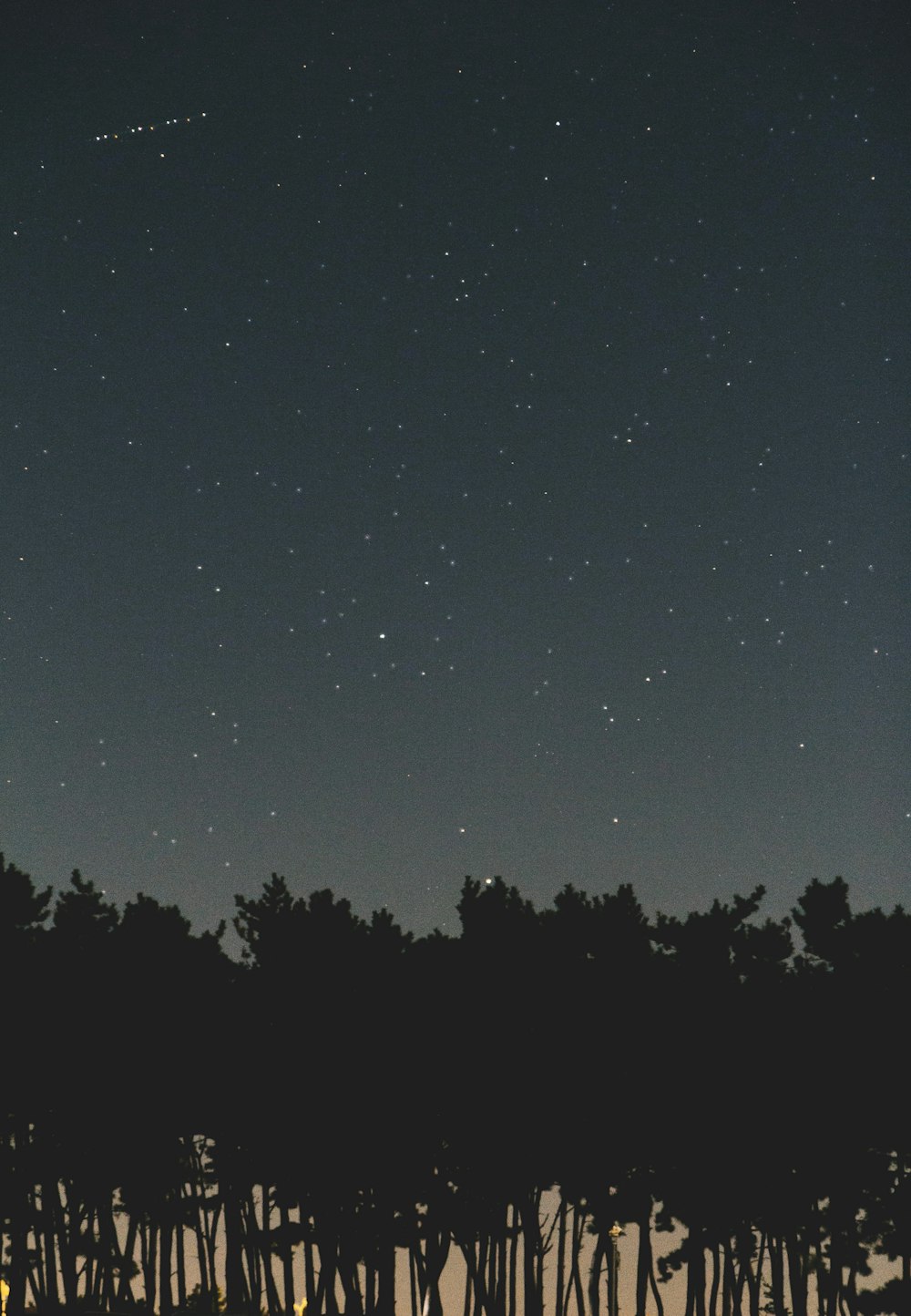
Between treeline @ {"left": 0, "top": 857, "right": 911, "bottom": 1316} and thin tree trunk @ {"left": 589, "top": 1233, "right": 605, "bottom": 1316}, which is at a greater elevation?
treeline @ {"left": 0, "top": 857, "right": 911, "bottom": 1316}

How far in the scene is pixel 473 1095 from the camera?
2842 cm

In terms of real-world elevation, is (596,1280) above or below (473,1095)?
below

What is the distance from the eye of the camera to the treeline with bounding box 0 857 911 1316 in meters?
27.1

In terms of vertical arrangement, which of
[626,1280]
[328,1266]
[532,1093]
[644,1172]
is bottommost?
[626,1280]

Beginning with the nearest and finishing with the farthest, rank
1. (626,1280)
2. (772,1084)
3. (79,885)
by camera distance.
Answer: (772,1084)
(79,885)
(626,1280)

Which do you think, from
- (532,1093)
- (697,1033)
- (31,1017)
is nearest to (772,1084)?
(697,1033)

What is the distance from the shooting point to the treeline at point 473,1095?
89.0ft

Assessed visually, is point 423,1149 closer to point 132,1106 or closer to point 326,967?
point 326,967

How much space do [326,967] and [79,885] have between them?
9056 mm

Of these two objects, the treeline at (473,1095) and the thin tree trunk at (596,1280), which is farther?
the thin tree trunk at (596,1280)

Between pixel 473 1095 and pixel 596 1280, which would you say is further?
pixel 596 1280

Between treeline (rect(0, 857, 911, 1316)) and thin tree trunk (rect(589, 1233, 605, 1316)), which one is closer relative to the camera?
treeline (rect(0, 857, 911, 1316))

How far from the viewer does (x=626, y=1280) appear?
41188 mm

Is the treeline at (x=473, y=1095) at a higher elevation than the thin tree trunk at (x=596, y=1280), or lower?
higher
